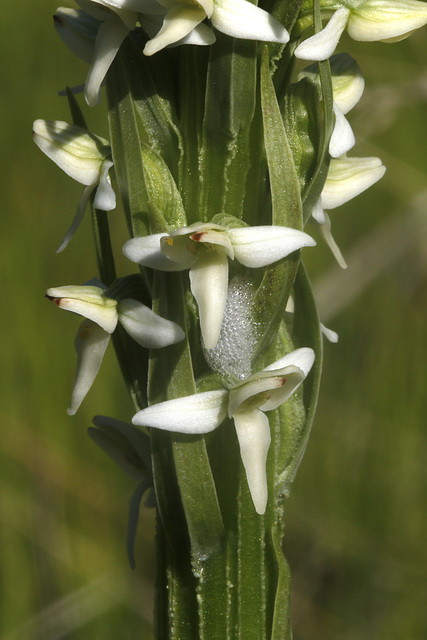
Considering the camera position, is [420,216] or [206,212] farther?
[420,216]

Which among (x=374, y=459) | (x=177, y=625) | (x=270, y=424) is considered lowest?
(x=374, y=459)

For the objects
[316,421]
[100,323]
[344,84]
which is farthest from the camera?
[316,421]

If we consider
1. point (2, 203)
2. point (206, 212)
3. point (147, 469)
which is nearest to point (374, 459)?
point (147, 469)

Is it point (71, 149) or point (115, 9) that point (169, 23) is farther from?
point (71, 149)

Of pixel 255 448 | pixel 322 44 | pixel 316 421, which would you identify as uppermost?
pixel 322 44

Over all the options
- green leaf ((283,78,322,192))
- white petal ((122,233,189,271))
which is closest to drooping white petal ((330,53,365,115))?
green leaf ((283,78,322,192))

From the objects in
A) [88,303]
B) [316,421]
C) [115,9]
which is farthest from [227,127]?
[316,421]

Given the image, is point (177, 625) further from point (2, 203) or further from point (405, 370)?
point (2, 203)
